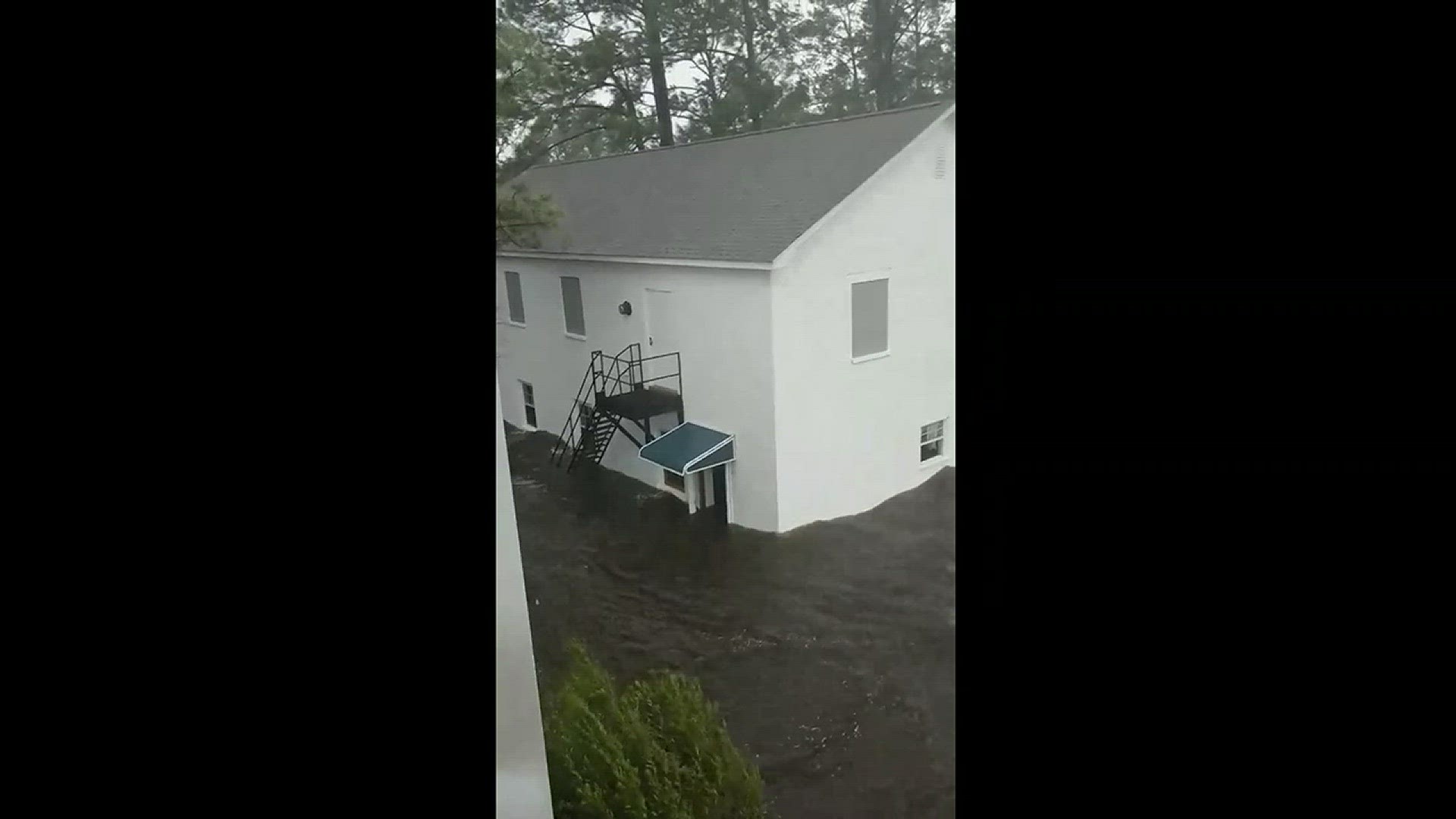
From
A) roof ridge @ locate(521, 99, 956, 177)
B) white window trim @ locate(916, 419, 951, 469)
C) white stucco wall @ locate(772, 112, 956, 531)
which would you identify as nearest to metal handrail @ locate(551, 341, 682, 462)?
white stucco wall @ locate(772, 112, 956, 531)

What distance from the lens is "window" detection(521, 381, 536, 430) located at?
5.13 ft

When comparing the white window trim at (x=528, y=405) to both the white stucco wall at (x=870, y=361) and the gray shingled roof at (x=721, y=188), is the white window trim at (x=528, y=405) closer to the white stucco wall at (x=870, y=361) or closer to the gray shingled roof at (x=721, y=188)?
the gray shingled roof at (x=721, y=188)

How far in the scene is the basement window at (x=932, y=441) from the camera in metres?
1.39

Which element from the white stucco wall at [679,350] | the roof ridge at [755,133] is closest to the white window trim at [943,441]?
the white stucco wall at [679,350]

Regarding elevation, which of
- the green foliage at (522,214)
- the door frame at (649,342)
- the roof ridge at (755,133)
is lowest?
the door frame at (649,342)

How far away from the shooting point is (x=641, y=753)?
61.8 inches

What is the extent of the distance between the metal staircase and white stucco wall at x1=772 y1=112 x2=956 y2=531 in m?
0.22

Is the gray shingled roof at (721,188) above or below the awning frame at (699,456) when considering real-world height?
above

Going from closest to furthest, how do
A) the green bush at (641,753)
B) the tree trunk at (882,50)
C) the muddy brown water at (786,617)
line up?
the tree trunk at (882,50) < the muddy brown water at (786,617) < the green bush at (641,753)

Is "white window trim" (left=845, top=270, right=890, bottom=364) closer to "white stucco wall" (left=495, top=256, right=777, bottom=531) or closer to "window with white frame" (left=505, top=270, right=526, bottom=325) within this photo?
"white stucco wall" (left=495, top=256, right=777, bottom=531)
